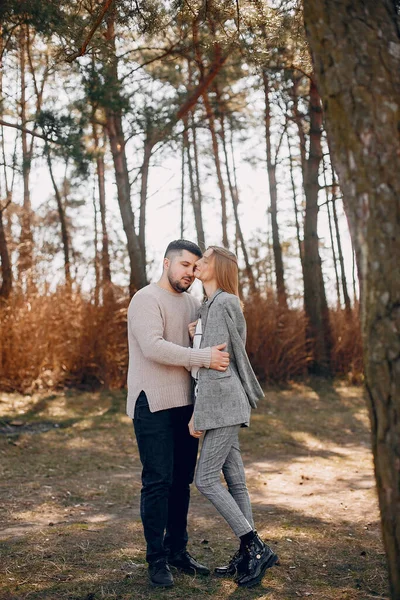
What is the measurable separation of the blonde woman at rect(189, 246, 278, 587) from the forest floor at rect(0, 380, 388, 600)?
214 mm

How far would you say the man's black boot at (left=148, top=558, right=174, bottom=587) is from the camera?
366cm

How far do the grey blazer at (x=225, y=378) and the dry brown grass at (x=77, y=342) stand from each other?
802 centimetres

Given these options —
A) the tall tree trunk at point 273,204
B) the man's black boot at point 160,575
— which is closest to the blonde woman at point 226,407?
the man's black boot at point 160,575

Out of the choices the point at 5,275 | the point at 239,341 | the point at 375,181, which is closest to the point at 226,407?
the point at 239,341

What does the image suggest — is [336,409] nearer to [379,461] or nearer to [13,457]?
[13,457]

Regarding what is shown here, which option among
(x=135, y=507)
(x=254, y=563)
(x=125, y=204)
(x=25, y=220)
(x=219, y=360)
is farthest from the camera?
(x=25, y=220)

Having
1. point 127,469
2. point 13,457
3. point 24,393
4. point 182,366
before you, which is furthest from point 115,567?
point 24,393

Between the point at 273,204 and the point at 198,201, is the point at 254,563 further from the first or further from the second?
the point at 198,201

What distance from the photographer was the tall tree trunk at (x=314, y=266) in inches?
565

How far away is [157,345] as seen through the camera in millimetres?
3662

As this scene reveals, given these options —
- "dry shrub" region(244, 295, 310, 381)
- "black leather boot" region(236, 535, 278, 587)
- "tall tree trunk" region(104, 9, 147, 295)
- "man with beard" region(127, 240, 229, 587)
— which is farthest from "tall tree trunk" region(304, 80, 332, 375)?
"black leather boot" region(236, 535, 278, 587)

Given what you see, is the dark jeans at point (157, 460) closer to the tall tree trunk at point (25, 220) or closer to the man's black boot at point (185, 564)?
the man's black boot at point (185, 564)

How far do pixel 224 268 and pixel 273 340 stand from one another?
1025 centimetres

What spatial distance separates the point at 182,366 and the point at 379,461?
1561mm
